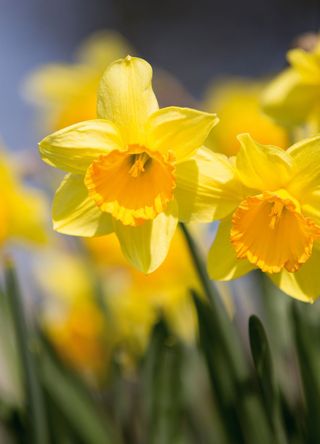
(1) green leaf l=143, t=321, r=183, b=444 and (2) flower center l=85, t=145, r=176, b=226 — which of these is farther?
(1) green leaf l=143, t=321, r=183, b=444

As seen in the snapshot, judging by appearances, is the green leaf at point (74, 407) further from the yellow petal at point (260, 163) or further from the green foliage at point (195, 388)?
the yellow petal at point (260, 163)

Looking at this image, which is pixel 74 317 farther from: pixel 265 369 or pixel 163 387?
pixel 265 369

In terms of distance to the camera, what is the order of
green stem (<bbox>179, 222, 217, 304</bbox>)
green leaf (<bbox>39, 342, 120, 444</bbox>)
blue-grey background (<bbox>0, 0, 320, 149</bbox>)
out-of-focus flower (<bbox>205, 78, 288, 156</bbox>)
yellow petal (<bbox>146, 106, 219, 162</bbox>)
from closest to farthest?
yellow petal (<bbox>146, 106, 219, 162</bbox>) < green stem (<bbox>179, 222, 217, 304</bbox>) < green leaf (<bbox>39, 342, 120, 444</bbox>) < out-of-focus flower (<bbox>205, 78, 288, 156</bbox>) < blue-grey background (<bbox>0, 0, 320, 149</bbox>)

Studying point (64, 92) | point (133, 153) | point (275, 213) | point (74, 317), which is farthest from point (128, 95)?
point (64, 92)

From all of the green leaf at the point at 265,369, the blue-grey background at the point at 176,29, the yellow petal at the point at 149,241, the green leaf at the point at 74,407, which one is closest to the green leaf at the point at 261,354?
the green leaf at the point at 265,369

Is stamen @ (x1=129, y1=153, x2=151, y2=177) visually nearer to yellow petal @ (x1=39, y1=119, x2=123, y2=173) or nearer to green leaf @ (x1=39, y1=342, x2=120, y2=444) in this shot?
yellow petal @ (x1=39, y1=119, x2=123, y2=173)

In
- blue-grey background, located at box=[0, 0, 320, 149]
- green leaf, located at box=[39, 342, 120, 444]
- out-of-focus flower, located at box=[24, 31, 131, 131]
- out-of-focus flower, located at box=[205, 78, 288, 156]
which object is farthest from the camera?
blue-grey background, located at box=[0, 0, 320, 149]

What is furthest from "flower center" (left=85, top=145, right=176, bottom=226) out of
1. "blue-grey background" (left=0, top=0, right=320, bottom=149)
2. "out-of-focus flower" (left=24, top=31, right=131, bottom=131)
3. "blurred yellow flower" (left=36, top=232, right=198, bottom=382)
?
"blue-grey background" (left=0, top=0, right=320, bottom=149)

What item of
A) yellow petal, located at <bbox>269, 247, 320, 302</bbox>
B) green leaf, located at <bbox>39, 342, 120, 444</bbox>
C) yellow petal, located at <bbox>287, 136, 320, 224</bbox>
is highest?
yellow petal, located at <bbox>287, 136, 320, 224</bbox>

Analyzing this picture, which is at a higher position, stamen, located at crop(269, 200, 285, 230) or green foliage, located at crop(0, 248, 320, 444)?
stamen, located at crop(269, 200, 285, 230)
